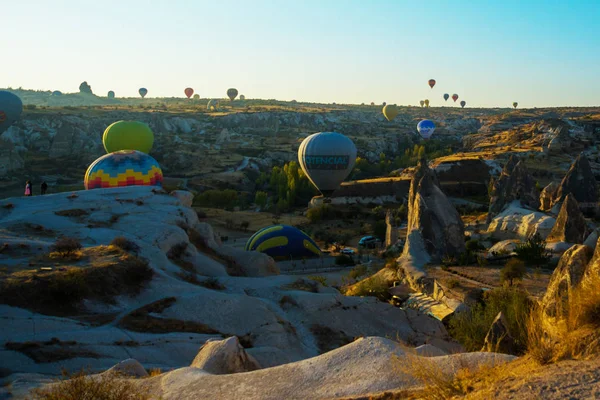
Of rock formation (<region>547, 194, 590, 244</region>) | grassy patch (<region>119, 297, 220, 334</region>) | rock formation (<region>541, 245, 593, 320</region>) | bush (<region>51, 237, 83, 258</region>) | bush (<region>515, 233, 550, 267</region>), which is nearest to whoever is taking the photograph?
rock formation (<region>541, 245, 593, 320</region>)

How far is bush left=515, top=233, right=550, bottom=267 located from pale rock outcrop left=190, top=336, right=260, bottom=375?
16.1 metres

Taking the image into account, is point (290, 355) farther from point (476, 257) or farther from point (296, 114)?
point (296, 114)

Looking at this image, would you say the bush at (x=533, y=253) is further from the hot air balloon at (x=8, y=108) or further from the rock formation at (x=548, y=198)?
the hot air balloon at (x=8, y=108)

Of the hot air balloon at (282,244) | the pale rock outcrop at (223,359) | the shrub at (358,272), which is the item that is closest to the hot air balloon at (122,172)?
the hot air balloon at (282,244)

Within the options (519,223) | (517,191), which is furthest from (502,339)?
(517,191)

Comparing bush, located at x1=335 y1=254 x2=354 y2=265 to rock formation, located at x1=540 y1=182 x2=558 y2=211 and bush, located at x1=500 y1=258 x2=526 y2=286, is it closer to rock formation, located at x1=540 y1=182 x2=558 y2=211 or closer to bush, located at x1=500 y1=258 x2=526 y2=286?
rock formation, located at x1=540 y1=182 x2=558 y2=211

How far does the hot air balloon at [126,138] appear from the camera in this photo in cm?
5012

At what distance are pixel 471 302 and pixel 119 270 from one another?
402 inches

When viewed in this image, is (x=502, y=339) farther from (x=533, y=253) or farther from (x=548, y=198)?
(x=548, y=198)

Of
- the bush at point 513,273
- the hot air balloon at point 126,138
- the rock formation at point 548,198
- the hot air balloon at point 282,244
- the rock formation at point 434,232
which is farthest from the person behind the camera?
the hot air balloon at point 126,138

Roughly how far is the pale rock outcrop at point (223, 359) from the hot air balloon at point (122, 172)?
21894 mm

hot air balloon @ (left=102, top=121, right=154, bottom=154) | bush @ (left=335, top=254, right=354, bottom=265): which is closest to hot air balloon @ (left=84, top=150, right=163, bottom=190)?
bush @ (left=335, top=254, right=354, bottom=265)

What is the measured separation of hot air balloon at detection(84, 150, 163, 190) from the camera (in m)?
29.3

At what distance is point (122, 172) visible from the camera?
29.7m
